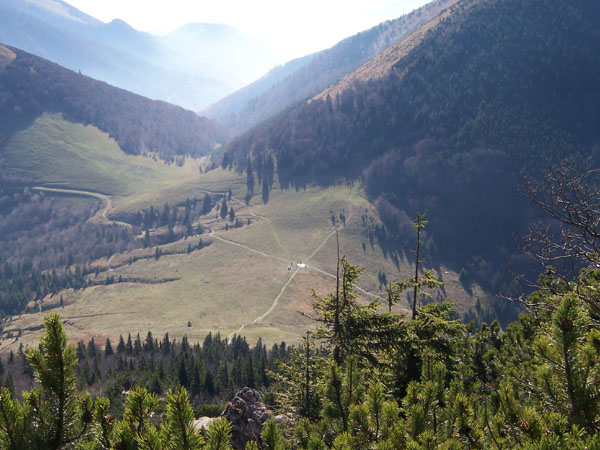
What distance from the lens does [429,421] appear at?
7.30 m

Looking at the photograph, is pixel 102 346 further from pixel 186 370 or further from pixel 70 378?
pixel 70 378

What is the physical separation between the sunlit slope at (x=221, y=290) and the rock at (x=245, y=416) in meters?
96.6

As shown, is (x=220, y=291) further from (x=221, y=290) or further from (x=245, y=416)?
(x=245, y=416)

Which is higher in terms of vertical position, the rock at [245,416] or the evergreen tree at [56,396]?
the evergreen tree at [56,396]

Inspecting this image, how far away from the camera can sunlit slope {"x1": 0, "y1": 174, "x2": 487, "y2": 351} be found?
130 meters

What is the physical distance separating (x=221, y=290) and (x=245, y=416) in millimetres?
144812

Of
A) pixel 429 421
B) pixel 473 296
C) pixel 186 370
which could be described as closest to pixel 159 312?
pixel 186 370

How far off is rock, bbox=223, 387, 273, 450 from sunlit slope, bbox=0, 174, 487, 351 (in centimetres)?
9663

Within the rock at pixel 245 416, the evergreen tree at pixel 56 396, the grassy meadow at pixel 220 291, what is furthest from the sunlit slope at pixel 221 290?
the evergreen tree at pixel 56 396

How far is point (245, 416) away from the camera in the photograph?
19.3m

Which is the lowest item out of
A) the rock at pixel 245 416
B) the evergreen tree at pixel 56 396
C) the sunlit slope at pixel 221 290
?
the sunlit slope at pixel 221 290

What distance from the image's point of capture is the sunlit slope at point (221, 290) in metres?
130

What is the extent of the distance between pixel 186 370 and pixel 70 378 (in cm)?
7036

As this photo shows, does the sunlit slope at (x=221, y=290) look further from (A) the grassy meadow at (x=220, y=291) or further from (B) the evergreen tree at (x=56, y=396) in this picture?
(B) the evergreen tree at (x=56, y=396)
